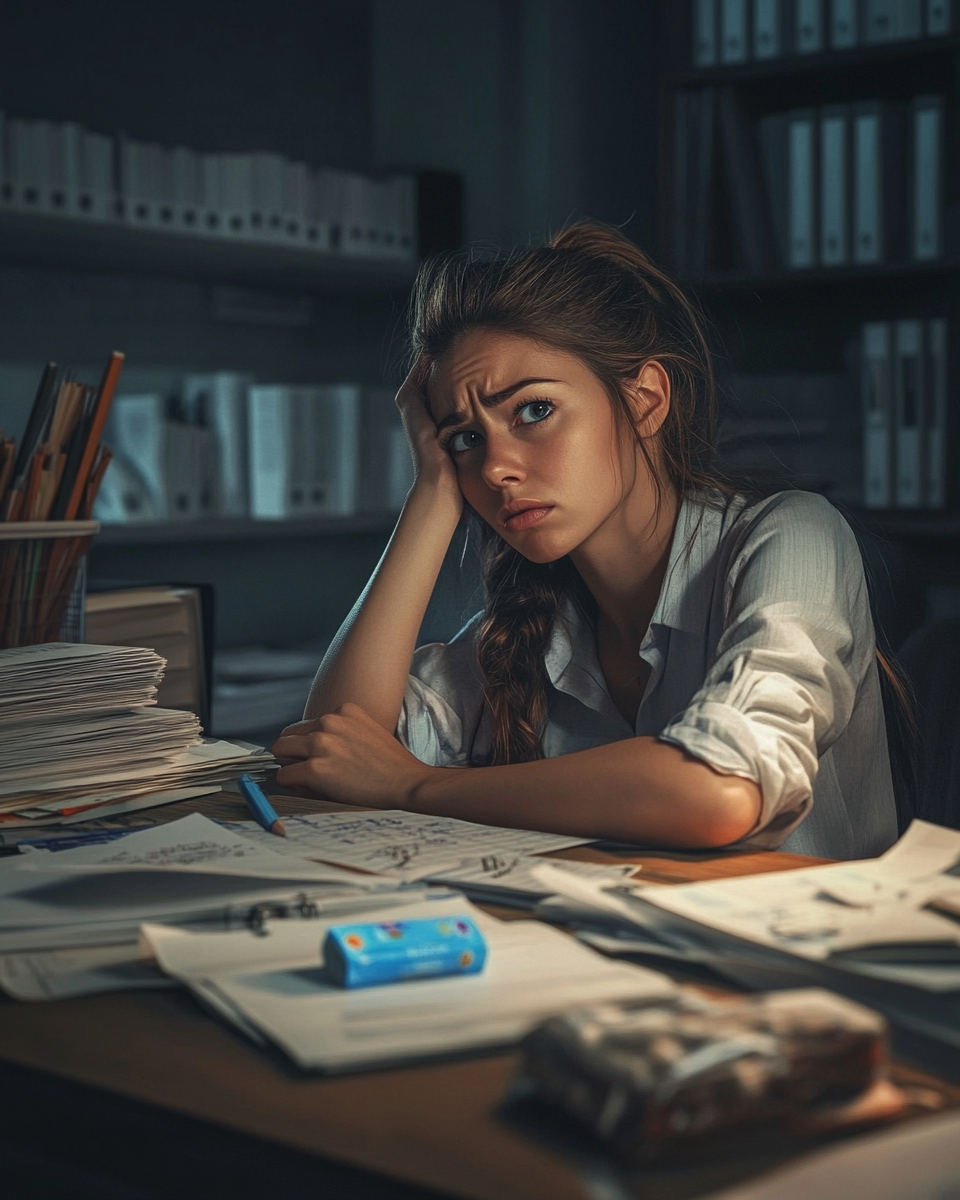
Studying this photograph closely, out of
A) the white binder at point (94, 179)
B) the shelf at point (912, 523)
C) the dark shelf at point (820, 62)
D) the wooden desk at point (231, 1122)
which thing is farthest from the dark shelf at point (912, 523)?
the wooden desk at point (231, 1122)

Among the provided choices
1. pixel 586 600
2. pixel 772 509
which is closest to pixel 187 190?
pixel 586 600

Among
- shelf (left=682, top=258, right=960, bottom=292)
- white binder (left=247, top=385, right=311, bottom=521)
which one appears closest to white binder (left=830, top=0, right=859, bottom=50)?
shelf (left=682, top=258, right=960, bottom=292)

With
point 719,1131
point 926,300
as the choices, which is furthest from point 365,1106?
point 926,300

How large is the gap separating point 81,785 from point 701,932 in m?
0.63

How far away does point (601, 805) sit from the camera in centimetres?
97

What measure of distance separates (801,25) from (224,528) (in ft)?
4.94

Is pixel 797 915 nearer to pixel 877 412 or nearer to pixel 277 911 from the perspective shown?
pixel 277 911

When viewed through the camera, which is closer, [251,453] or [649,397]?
[649,397]

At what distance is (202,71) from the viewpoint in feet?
9.58

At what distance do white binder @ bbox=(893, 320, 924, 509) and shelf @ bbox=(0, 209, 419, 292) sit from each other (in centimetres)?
106

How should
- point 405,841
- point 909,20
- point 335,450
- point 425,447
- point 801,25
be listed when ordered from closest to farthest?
point 405,841 → point 425,447 → point 909,20 → point 801,25 → point 335,450

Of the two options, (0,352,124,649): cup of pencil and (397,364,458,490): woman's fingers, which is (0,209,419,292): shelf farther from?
(397,364,458,490): woman's fingers

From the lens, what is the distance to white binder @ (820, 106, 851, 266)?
2596 mm

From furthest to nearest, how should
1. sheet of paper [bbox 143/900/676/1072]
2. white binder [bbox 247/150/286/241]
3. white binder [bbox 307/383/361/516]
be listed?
white binder [bbox 307/383/361/516], white binder [bbox 247/150/286/241], sheet of paper [bbox 143/900/676/1072]
